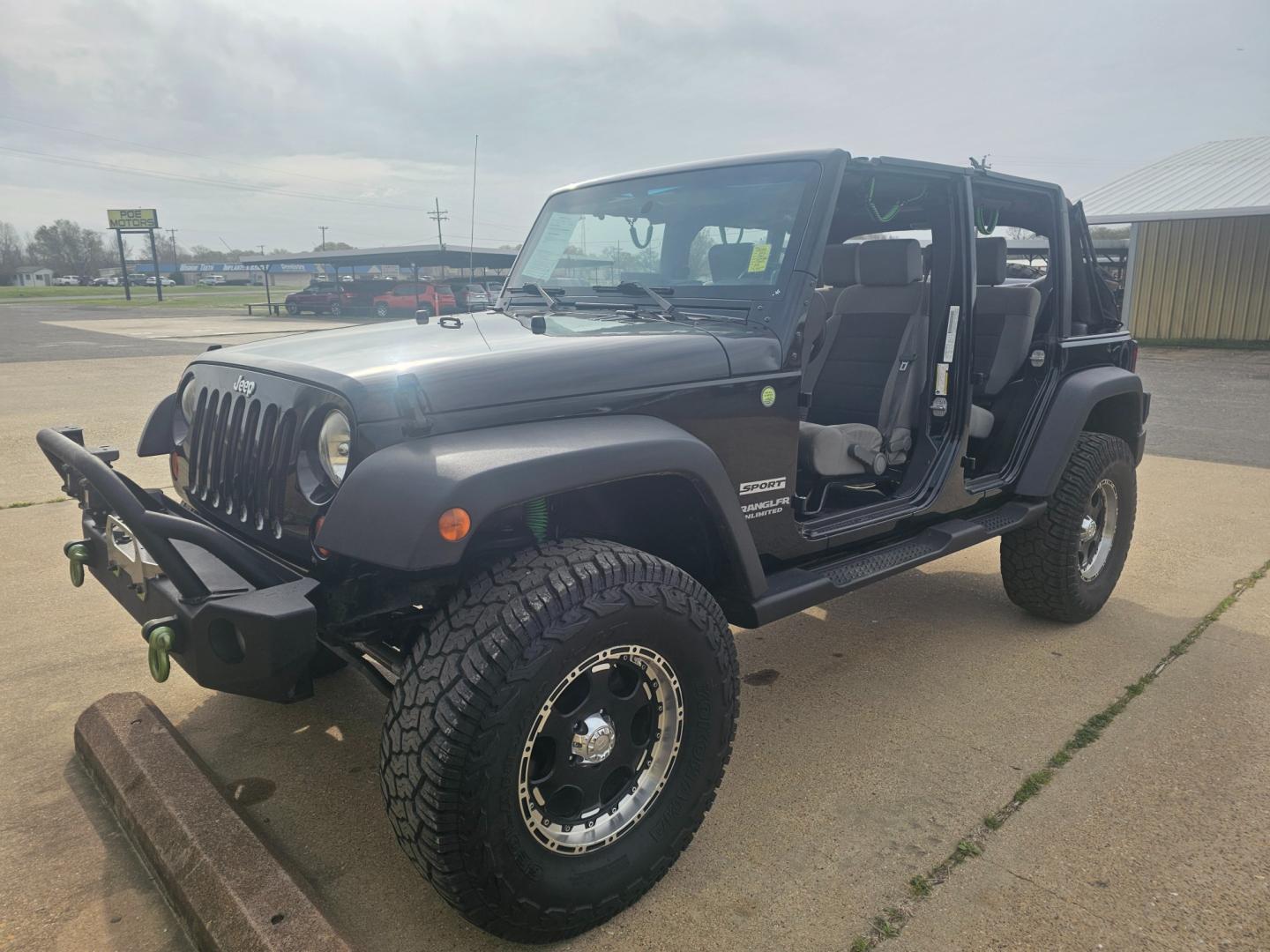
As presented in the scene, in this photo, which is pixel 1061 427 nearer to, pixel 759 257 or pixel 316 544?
pixel 759 257

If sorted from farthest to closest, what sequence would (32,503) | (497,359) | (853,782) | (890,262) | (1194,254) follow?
(1194,254), (32,503), (890,262), (853,782), (497,359)

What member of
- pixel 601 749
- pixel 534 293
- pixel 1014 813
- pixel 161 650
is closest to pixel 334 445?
pixel 161 650

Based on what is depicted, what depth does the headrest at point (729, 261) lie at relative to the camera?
3.04 meters

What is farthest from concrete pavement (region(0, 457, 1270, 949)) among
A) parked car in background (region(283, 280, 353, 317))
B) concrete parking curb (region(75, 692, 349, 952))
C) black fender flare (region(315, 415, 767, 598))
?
parked car in background (region(283, 280, 353, 317))

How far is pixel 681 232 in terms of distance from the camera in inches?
128

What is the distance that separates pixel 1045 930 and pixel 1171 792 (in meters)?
0.92

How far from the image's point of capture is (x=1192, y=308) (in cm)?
1972

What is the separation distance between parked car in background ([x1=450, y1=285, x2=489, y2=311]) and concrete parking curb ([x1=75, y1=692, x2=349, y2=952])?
6.43 feet

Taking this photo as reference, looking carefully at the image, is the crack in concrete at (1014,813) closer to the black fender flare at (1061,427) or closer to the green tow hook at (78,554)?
the black fender flare at (1061,427)

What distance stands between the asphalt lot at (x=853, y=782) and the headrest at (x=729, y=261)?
5.35 ft

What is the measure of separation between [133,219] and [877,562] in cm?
8360

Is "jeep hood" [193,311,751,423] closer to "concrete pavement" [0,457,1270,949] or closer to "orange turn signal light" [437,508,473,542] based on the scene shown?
"orange turn signal light" [437,508,473,542]

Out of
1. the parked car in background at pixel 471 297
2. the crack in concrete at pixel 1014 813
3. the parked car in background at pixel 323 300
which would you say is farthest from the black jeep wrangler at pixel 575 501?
the parked car in background at pixel 323 300

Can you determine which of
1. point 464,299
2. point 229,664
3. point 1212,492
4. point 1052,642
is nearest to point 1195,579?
point 1052,642
